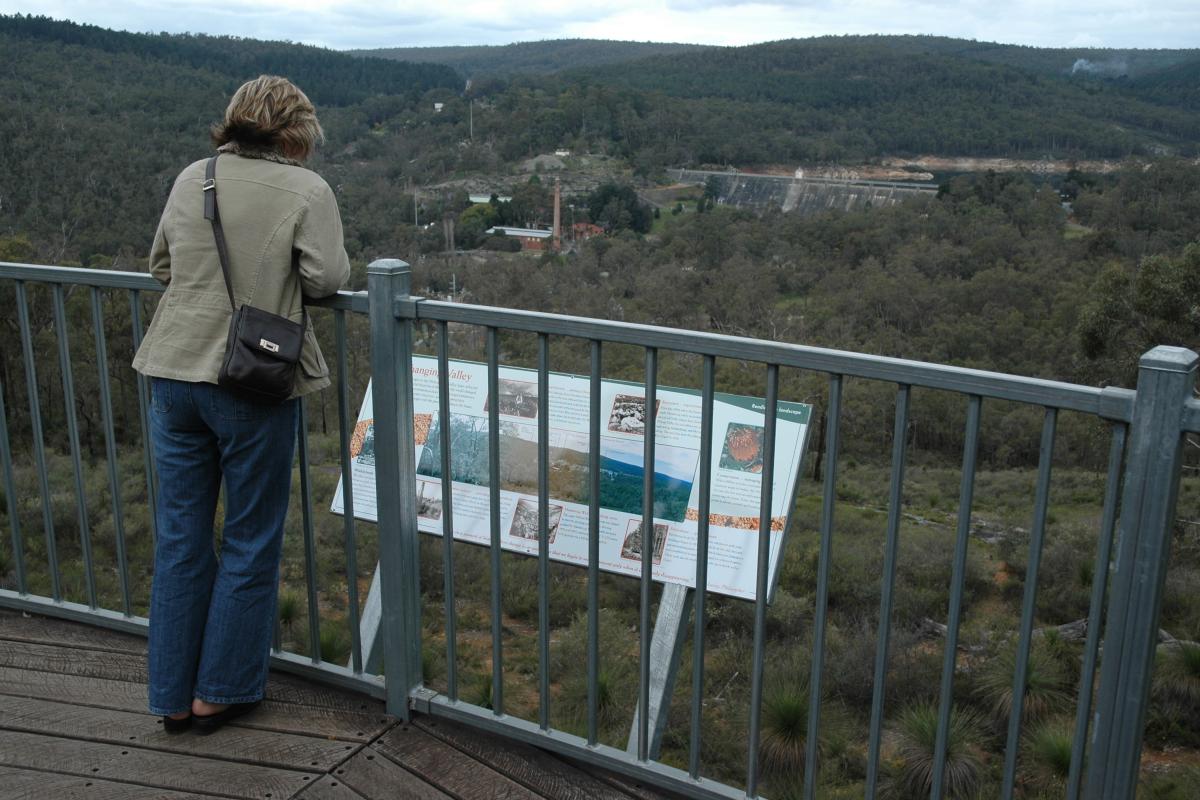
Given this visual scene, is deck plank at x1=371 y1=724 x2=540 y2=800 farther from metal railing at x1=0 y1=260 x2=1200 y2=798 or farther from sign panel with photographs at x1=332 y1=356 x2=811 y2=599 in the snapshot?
sign panel with photographs at x1=332 y1=356 x2=811 y2=599

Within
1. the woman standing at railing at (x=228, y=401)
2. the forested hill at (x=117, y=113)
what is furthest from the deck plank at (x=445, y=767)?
the forested hill at (x=117, y=113)

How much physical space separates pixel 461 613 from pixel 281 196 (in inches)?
213

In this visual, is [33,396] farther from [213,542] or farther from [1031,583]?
[1031,583]

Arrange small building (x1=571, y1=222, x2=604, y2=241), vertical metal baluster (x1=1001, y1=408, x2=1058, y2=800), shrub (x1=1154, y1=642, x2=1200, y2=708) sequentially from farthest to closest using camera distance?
small building (x1=571, y1=222, x2=604, y2=241)
shrub (x1=1154, y1=642, x2=1200, y2=708)
vertical metal baluster (x1=1001, y1=408, x2=1058, y2=800)

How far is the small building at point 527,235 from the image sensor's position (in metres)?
52.2

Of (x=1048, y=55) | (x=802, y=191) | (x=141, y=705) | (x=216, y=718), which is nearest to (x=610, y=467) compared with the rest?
(x=216, y=718)

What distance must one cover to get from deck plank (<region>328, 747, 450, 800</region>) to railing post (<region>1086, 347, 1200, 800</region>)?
4.25 feet

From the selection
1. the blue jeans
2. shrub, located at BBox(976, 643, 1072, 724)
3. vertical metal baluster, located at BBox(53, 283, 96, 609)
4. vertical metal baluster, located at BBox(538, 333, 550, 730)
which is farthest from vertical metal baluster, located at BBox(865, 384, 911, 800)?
shrub, located at BBox(976, 643, 1072, 724)

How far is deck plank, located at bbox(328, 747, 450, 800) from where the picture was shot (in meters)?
2.20

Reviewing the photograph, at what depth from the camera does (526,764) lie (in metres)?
2.31

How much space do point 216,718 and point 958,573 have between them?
1686 millimetres

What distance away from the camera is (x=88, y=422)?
20172mm

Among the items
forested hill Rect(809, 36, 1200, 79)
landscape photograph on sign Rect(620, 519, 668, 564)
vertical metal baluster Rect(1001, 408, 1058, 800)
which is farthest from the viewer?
forested hill Rect(809, 36, 1200, 79)

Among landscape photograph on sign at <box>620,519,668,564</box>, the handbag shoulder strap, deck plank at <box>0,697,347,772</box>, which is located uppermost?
the handbag shoulder strap
